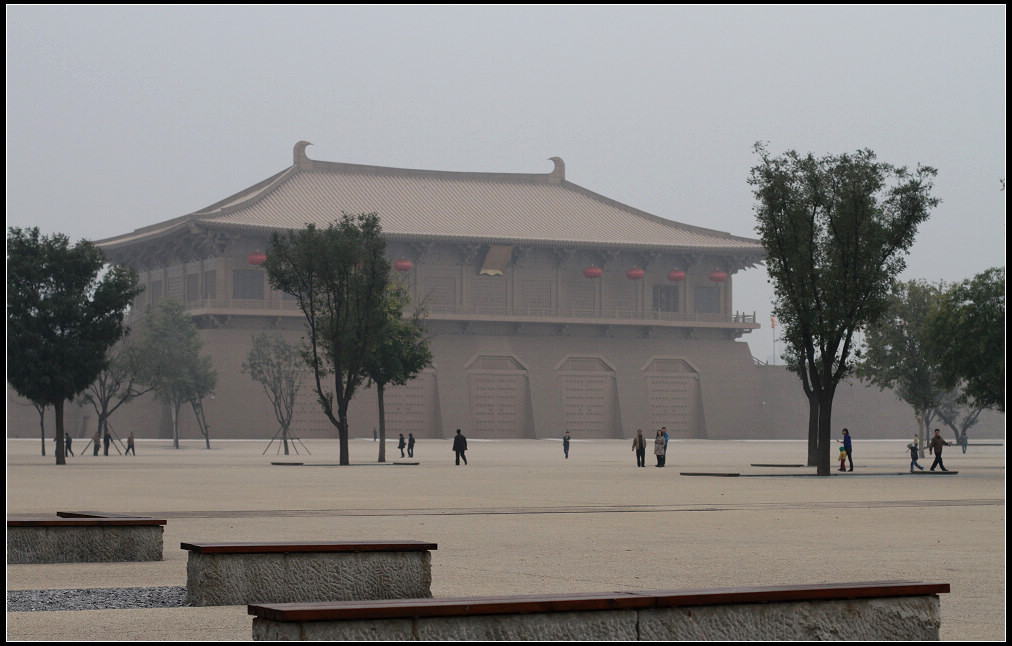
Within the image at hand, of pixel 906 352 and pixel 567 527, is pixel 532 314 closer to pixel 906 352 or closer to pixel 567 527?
pixel 906 352

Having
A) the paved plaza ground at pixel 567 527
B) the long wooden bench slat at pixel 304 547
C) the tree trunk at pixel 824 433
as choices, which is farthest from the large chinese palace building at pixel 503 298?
the long wooden bench slat at pixel 304 547

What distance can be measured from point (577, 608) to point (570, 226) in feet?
235

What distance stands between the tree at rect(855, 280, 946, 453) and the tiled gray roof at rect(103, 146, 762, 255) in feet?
94.3

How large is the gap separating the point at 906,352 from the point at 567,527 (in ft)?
111

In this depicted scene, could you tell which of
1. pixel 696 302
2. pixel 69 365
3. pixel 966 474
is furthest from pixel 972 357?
pixel 696 302

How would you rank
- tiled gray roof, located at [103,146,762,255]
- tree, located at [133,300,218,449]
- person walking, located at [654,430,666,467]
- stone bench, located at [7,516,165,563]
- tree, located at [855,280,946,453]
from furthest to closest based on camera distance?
tiled gray roof, located at [103,146,762,255]
tree, located at [133,300,218,449]
tree, located at [855,280,946,453]
person walking, located at [654,430,666,467]
stone bench, located at [7,516,165,563]

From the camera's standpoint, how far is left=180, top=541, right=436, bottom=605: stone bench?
816 centimetres

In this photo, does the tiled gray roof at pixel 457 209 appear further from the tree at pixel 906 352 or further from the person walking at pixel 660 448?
the person walking at pixel 660 448

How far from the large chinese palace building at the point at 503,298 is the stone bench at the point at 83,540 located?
57765 millimetres

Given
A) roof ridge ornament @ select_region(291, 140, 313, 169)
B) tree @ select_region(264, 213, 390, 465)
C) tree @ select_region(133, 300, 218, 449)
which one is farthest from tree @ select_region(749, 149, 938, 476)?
roof ridge ornament @ select_region(291, 140, 313, 169)

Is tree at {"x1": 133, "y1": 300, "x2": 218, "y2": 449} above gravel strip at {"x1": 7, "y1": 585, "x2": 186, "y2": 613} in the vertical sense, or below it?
above

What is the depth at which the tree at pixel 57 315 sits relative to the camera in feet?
123

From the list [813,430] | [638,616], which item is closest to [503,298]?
[813,430]

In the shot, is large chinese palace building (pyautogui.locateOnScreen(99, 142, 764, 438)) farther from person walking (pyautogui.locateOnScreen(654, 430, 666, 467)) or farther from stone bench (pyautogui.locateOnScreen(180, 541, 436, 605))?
stone bench (pyautogui.locateOnScreen(180, 541, 436, 605))
